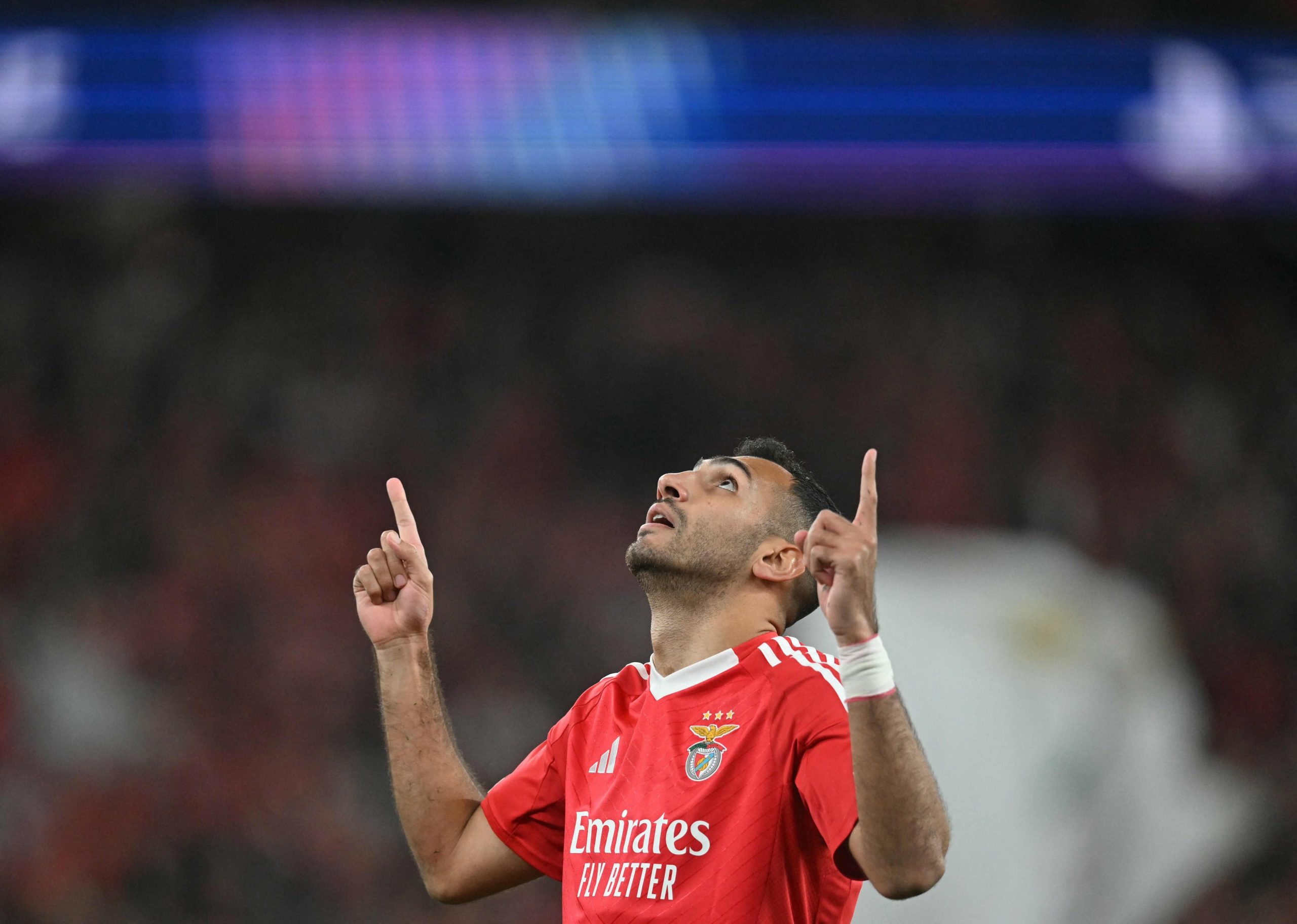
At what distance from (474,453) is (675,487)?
597 centimetres

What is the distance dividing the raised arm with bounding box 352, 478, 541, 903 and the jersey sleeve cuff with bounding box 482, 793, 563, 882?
2 centimetres

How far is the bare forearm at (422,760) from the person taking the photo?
3141 millimetres

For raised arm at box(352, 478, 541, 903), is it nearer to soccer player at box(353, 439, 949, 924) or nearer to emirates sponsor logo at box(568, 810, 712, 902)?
soccer player at box(353, 439, 949, 924)

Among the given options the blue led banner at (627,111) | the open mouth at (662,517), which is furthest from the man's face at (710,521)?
the blue led banner at (627,111)

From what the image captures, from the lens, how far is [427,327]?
9.53m

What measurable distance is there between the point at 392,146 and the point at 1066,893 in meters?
5.83

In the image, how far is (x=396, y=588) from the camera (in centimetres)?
326

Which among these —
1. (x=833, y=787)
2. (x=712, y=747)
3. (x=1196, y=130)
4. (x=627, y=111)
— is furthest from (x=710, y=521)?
(x=1196, y=130)

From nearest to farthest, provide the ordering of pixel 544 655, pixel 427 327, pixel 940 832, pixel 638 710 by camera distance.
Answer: pixel 940 832, pixel 638 710, pixel 544 655, pixel 427 327

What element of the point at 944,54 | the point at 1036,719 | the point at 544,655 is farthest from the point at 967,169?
the point at 544,655

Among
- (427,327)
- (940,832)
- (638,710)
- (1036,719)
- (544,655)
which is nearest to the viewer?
(940,832)

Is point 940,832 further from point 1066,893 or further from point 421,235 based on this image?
point 421,235

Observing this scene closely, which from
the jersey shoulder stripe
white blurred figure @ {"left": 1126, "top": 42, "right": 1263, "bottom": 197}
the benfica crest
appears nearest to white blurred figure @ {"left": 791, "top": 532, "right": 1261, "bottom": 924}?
white blurred figure @ {"left": 1126, "top": 42, "right": 1263, "bottom": 197}

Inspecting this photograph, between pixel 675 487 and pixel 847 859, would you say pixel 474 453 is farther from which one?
pixel 847 859
